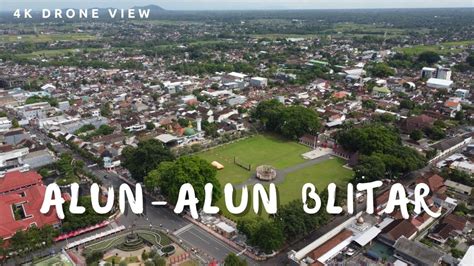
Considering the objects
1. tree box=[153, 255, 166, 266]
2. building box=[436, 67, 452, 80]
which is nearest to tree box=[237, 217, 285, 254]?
tree box=[153, 255, 166, 266]

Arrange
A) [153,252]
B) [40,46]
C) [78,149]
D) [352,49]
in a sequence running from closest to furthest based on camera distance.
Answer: [153,252] → [78,149] → [352,49] → [40,46]

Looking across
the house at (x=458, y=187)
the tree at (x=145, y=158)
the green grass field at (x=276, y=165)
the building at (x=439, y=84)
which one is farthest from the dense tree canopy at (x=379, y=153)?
the building at (x=439, y=84)

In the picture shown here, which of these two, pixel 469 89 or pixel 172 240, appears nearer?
pixel 172 240

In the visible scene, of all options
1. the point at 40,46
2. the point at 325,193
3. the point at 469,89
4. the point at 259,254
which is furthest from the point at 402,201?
the point at 40,46

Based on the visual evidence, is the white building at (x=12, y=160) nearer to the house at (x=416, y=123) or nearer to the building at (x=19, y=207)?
the building at (x=19, y=207)

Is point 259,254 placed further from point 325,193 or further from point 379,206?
point 379,206

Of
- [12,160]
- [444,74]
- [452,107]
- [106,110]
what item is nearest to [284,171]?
[12,160]
